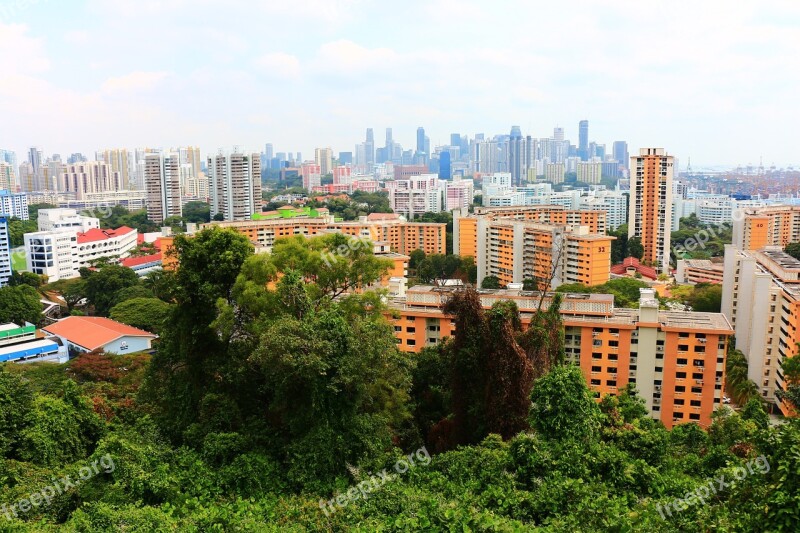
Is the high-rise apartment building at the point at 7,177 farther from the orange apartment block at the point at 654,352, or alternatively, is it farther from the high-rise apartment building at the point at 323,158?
the orange apartment block at the point at 654,352

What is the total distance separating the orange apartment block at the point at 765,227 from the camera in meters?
24.3

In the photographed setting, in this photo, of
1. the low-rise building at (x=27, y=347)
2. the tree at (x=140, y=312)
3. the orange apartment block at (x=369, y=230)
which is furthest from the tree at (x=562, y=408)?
the orange apartment block at (x=369, y=230)

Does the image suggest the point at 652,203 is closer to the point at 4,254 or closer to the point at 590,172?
the point at 4,254

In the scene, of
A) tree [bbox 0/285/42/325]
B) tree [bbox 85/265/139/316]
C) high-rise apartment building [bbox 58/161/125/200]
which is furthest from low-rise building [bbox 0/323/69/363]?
high-rise apartment building [bbox 58/161/125/200]

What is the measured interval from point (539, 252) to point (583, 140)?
2773 inches

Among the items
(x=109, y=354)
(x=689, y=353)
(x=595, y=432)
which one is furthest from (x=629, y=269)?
(x=595, y=432)

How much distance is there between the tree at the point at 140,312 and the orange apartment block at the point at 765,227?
62.5ft

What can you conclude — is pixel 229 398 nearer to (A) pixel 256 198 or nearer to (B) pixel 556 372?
(B) pixel 556 372

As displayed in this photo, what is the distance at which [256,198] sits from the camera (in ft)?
127

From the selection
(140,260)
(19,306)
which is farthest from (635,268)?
(19,306)

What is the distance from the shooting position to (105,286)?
67.6 ft

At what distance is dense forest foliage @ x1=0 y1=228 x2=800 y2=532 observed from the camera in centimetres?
461

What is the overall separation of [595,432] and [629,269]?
20.2 m

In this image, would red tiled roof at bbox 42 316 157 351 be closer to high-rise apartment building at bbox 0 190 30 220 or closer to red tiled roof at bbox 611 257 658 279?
red tiled roof at bbox 611 257 658 279
